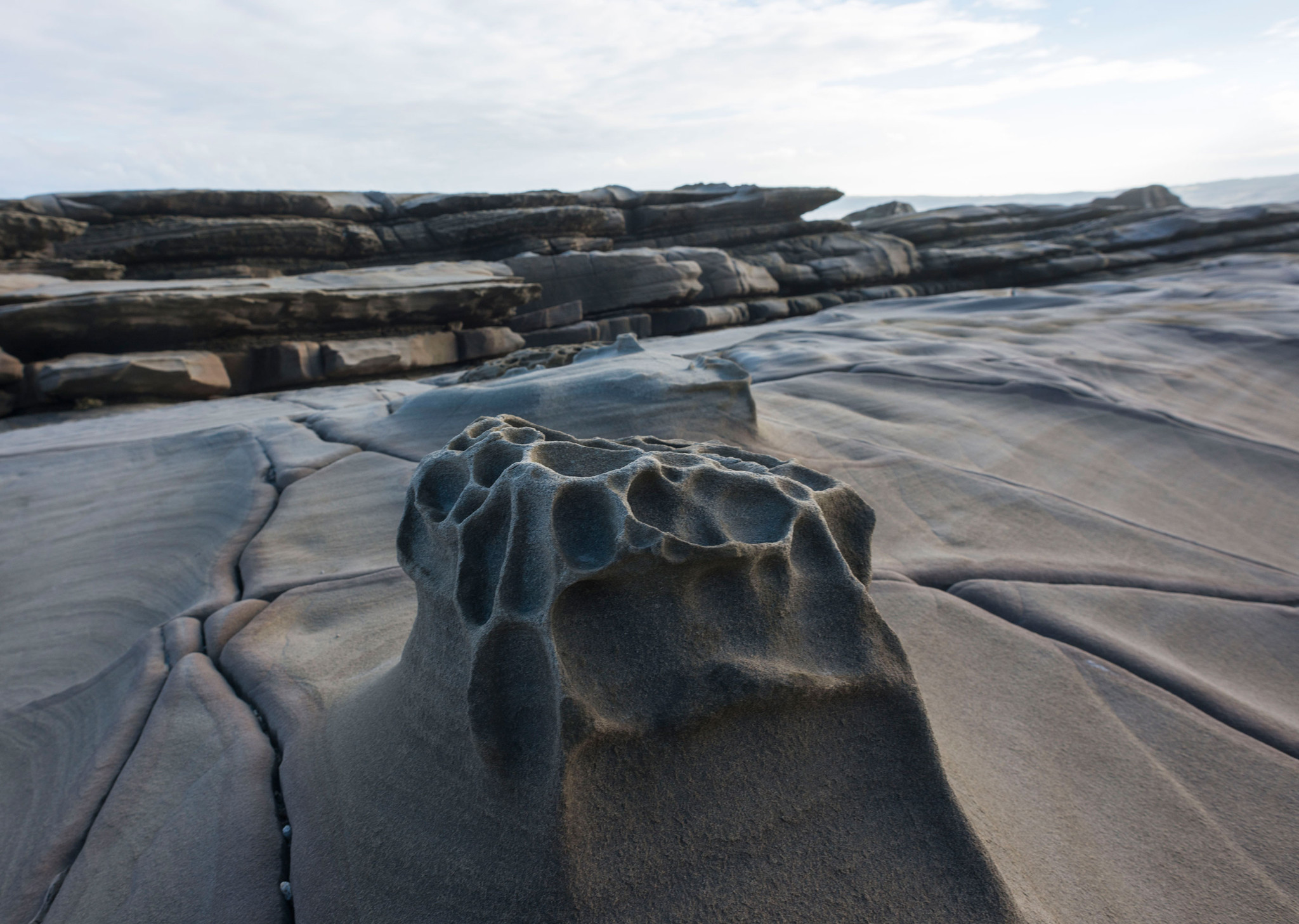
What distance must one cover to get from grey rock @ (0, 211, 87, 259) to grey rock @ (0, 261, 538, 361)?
1.29 meters

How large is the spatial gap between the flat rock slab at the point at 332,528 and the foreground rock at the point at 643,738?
798mm

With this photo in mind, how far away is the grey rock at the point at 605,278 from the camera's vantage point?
27.8ft

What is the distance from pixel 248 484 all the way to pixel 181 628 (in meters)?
0.88

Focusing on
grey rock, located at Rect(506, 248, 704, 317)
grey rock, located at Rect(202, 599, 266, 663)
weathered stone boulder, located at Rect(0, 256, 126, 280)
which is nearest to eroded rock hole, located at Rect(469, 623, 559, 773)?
grey rock, located at Rect(202, 599, 266, 663)

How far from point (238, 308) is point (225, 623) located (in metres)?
4.88

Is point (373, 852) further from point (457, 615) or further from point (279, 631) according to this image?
Result: point (279, 631)

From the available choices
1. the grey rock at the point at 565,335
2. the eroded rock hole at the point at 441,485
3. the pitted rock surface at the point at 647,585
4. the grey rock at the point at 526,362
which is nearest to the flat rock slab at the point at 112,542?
the eroded rock hole at the point at 441,485

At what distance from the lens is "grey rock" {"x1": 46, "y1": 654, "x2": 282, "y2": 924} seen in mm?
885

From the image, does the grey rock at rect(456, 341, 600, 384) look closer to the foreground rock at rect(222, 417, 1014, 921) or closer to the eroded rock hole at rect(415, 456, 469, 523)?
the eroded rock hole at rect(415, 456, 469, 523)

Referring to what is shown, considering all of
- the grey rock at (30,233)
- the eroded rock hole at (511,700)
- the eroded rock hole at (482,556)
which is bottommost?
the eroded rock hole at (511,700)

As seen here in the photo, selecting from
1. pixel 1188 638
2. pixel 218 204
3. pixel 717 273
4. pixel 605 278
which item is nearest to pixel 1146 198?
pixel 717 273

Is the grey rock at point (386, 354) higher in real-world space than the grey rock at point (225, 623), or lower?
lower

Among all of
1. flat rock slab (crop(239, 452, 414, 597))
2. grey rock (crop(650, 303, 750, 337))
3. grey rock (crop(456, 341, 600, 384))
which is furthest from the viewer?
grey rock (crop(650, 303, 750, 337))

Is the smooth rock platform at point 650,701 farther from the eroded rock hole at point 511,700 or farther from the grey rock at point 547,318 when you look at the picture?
the grey rock at point 547,318
